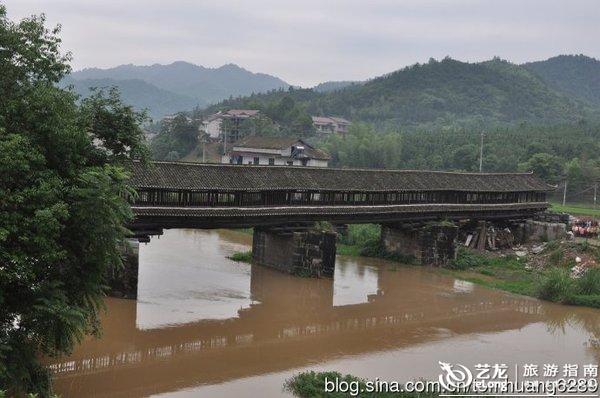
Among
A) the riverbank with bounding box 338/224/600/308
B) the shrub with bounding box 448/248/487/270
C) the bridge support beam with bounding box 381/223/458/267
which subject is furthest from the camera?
the shrub with bounding box 448/248/487/270

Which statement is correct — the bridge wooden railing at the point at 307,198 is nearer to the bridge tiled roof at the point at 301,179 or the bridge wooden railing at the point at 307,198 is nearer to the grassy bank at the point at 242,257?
the bridge tiled roof at the point at 301,179

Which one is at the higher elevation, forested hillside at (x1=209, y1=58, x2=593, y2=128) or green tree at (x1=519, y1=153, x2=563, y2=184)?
forested hillside at (x1=209, y1=58, x2=593, y2=128)

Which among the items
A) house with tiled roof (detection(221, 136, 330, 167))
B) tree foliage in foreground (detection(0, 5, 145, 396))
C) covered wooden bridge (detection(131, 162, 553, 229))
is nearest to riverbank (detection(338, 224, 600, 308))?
covered wooden bridge (detection(131, 162, 553, 229))

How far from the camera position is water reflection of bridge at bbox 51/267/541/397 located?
20.0m

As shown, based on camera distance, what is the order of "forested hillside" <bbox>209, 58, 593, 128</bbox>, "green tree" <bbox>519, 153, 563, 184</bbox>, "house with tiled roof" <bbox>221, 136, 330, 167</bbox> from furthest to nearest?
"forested hillside" <bbox>209, 58, 593, 128</bbox>
"house with tiled roof" <bbox>221, 136, 330, 167</bbox>
"green tree" <bbox>519, 153, 563, 184</bbox>

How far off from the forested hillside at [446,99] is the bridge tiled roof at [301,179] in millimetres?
85696

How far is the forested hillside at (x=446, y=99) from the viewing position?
13725 cm

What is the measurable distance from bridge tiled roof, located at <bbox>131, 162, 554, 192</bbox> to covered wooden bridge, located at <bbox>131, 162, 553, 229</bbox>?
5 cm

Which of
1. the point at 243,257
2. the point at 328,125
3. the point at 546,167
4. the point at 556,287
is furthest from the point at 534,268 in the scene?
the point at 328,125

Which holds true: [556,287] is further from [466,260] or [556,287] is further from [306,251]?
[306,251]

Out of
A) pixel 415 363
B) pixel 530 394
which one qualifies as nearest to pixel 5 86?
pixel 415 363

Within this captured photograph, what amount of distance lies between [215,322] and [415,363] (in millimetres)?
7701

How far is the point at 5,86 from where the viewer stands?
17156 millimetres

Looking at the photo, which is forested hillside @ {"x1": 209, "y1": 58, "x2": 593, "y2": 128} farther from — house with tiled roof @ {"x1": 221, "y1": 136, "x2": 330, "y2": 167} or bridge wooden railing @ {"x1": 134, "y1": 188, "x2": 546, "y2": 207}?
bridge wooden railing @ {"x1": 134, "y1": 188, "x2": 546, "y2": 207}
